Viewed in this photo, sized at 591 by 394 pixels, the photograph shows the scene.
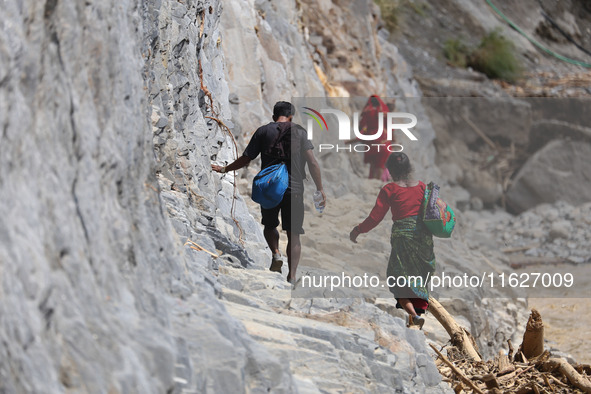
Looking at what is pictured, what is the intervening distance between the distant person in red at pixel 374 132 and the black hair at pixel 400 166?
4566 mm

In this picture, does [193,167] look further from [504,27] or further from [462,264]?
[504,27]

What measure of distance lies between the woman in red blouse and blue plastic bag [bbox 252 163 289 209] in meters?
0.57

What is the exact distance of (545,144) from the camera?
51.3ft

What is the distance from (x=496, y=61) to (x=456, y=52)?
2.98ft

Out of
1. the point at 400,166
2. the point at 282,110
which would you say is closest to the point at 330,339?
the point at 400,166

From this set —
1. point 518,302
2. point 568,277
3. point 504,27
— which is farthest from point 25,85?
point 504,27

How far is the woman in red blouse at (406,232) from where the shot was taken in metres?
4.48

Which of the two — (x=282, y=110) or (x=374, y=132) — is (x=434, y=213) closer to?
(x=282, y=110)

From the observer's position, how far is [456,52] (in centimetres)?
1655

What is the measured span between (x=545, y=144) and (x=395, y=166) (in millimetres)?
12128

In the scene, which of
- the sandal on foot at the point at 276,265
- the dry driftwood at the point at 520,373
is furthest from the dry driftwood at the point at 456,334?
the sandal on foot at the point at 276,265

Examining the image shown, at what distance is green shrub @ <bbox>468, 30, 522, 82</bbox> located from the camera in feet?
53.6

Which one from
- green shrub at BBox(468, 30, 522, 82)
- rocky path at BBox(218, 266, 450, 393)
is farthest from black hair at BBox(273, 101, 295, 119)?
green shrub at BBox(468, 30, 522, 82)

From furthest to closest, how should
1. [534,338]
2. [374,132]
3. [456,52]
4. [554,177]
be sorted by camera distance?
[456,52], [554,177], [374,132], [534,338]
